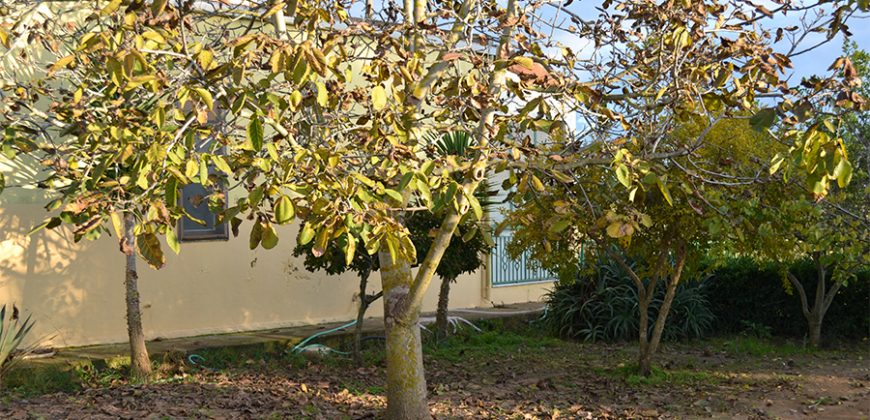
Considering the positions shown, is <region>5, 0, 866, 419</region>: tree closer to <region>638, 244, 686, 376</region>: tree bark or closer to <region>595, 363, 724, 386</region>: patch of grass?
<region>638, 244, 686, 376</region>: tree bark

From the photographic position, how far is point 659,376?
9.49 meters

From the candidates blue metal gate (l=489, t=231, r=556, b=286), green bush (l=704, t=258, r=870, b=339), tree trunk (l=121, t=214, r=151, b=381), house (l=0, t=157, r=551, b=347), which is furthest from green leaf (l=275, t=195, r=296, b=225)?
blue metal gate (l=489, t=231, r=556, b=286)

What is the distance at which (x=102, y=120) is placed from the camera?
6715 millimetres

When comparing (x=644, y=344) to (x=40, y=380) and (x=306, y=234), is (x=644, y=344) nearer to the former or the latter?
(x=306, y=234)

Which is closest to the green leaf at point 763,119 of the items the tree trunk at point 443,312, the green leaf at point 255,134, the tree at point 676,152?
the tree at point 676,152

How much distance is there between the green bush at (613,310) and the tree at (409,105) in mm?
4973

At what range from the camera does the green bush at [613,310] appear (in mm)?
12680

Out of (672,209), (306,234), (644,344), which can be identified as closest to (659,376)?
(644,344)

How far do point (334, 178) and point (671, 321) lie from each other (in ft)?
29.2

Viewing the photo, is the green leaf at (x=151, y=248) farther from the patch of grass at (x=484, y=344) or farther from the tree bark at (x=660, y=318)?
the patch of grass at (x=484, y=344)

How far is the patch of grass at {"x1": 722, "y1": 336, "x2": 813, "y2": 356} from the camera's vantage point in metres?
11.7

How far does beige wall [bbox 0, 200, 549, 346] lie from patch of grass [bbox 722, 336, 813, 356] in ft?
15.9

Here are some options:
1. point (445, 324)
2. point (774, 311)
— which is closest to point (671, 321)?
point (774, 311)

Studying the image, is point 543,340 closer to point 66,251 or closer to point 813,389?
point 813,389
